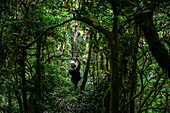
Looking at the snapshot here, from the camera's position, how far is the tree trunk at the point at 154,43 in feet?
7.15

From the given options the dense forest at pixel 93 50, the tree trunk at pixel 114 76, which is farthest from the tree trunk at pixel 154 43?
the tree trunk at pixel 114 76

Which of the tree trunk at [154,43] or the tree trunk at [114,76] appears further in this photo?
the tree trunk at [114,76]

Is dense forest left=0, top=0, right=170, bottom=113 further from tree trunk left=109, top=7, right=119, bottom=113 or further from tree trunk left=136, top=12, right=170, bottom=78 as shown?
tree trunk left=136, top=12, right=170, bottom=78

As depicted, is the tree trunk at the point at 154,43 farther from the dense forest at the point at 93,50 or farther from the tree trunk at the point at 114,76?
the tree trunk at the point at 114,76

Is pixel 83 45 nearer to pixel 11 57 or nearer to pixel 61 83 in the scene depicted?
pixel 61 83

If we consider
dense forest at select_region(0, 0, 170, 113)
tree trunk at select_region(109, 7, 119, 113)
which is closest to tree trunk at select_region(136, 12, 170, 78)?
dense forest at select_region(0, 0, 170, 113)

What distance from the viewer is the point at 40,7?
600 cm

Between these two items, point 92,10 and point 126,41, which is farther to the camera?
point 126,41

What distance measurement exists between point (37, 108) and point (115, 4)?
500 centimetres

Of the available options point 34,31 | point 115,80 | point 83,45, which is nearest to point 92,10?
point 115,80

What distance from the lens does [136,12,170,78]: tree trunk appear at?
7.15 ft

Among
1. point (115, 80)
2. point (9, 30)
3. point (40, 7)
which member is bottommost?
point (115, 80)

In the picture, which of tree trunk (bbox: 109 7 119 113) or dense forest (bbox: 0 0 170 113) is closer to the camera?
tree trunk (bbox: 109 7 119 113)

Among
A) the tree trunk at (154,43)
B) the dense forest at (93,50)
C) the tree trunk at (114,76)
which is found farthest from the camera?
the dense forest at (93,50)
